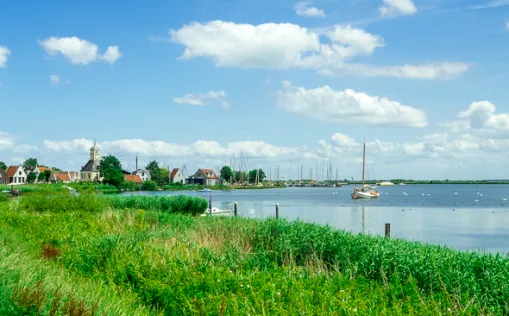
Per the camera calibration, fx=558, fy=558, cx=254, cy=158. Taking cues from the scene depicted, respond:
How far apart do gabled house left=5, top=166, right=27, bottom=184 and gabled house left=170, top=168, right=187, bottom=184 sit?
4558cm

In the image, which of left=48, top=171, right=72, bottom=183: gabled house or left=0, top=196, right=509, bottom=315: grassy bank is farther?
left=48, top=171, right=72, bottom=183: gabled house

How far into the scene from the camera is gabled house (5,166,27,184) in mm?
119938

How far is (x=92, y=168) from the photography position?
15400cm

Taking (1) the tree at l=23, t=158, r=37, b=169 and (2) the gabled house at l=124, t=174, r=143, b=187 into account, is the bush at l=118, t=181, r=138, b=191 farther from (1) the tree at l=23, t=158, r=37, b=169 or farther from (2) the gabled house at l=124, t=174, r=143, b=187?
(1) the tree at l=23, t=158, r=37, b=169

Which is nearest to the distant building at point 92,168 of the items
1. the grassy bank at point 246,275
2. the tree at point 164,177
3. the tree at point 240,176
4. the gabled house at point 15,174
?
the tree at point 164,177

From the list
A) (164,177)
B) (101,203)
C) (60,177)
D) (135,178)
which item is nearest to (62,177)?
(60,177)

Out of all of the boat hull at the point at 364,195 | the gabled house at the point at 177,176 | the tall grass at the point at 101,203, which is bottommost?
the boat hull at the point at 364,195

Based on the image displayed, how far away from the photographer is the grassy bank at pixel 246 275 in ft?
26.7

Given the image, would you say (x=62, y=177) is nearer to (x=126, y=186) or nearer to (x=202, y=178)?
(x=126, y=186)

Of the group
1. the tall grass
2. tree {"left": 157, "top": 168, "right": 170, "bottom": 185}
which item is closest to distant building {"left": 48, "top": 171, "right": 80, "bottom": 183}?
tree {"left": 157, "top": 168, "right": 170, "bottom": 185}

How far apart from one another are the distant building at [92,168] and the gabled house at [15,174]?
88.8ft

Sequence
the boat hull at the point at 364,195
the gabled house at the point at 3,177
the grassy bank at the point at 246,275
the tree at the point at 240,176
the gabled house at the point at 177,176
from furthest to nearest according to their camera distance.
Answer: the tree at the point at 240,176 < the gabled house at the point at 177,176 < the gabled house at the point at 3,177 < the boat hull at the point at 364,195 < the grassy bank at the point at 246,275

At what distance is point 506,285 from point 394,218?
44903mm

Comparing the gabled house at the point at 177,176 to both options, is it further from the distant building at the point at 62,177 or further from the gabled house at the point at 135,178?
the distant building at the point at 62,177
